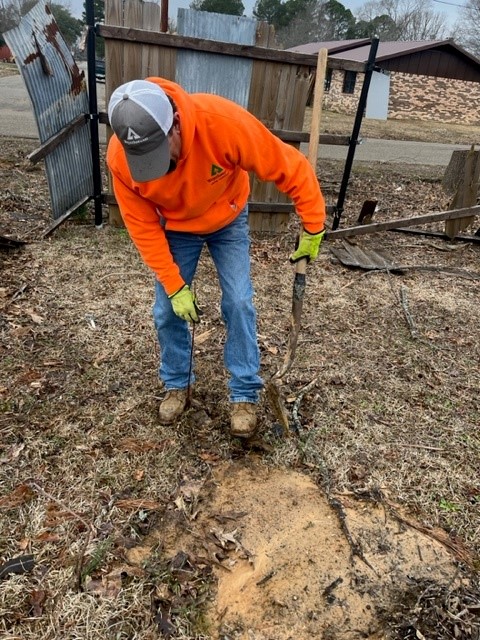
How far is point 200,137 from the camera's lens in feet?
7.45

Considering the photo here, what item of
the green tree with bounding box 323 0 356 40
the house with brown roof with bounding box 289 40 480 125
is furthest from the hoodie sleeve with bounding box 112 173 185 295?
the green tree with bounding box 323 0 356 40

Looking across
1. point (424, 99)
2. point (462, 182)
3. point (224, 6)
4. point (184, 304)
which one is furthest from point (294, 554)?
point (224, 6)

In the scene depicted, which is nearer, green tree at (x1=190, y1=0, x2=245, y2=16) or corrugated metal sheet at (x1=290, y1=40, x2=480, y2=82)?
corrugated metal sheet at (x1=290, y1=40, x2=480, y2=82)

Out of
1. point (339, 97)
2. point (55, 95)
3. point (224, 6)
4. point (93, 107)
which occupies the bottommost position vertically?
point (339, 97)

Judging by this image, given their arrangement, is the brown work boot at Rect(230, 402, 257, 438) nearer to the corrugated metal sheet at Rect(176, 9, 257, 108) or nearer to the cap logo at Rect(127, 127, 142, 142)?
the cap logo at Rect(127, 127, 142, 142)

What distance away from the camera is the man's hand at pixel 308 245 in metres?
2.76

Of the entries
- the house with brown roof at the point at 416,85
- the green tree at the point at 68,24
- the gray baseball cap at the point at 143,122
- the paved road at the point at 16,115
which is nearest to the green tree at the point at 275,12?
the green tree at the point at 68,24

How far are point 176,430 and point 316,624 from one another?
1.31 meters

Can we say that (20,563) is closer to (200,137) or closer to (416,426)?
Result: (200,137)

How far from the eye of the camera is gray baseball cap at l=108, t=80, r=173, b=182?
1.93m

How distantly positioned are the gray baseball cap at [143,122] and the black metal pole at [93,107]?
340 cm

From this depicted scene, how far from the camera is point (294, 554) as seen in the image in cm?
228

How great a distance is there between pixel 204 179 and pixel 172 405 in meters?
1.38

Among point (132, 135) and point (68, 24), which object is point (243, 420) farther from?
point (68, 24)
